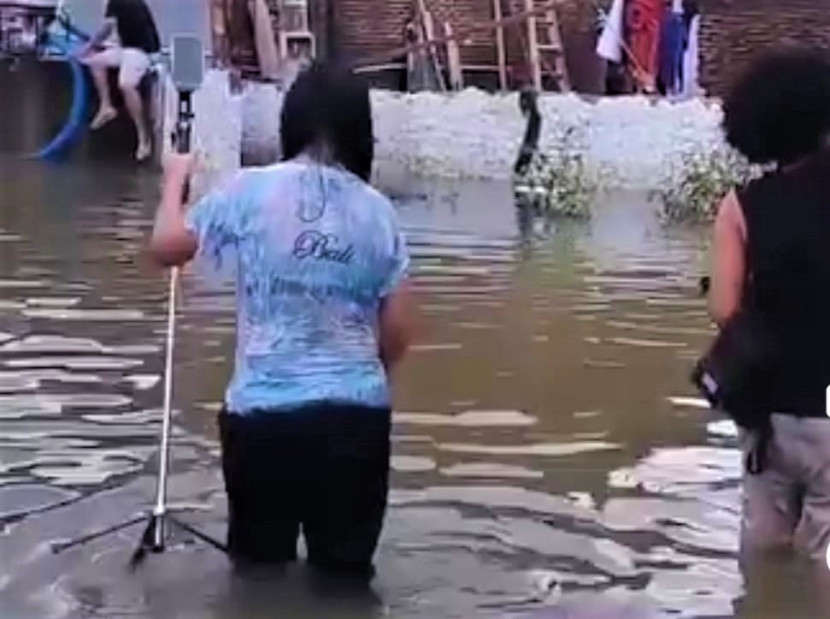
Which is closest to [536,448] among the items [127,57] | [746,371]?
[746,371]

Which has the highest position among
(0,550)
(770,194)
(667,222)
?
(770,194)

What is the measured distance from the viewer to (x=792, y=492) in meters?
6.18

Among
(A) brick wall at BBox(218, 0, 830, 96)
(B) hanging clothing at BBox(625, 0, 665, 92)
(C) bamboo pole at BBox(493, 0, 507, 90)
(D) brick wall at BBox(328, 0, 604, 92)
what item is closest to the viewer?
(A) brick wall at BBox(218, 0, 830, 96)

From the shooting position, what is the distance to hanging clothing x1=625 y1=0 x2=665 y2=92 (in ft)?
69.7

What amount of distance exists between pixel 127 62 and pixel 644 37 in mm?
4610

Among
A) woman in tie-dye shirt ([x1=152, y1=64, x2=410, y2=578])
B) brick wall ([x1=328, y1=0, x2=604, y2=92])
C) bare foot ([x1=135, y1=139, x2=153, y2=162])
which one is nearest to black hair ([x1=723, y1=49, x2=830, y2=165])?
woman in tie-dye shirt ([x1=152, y1=64, x2=410, y2=578])

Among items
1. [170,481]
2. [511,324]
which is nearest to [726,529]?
[170,481]

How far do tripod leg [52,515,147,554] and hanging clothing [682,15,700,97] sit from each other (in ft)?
46.9

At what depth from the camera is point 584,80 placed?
21969mm

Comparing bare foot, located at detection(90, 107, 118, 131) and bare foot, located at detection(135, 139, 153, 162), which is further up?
Result: bare foot, located at detection(90, 107, 118, 131)

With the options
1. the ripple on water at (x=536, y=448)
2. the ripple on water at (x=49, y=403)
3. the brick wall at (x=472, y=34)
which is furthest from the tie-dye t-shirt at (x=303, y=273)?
the brick wall at (x=472, y=34)

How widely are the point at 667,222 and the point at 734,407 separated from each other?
10614mm

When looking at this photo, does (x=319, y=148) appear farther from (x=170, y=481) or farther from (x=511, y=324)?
(x=511, y=324)

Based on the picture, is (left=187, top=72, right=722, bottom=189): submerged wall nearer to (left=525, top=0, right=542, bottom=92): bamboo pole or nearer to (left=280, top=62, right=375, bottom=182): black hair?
(left=525, top=0, right=542, bottom=92): bamboo pole
